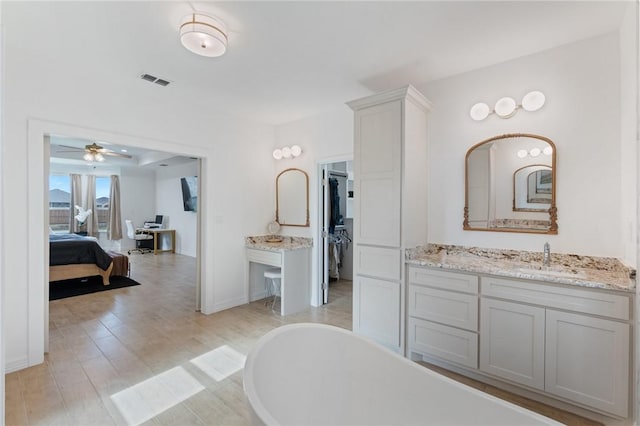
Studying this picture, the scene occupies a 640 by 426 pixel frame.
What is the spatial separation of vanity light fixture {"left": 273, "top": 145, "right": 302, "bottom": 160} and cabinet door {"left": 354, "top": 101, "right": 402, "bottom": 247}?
1.48m

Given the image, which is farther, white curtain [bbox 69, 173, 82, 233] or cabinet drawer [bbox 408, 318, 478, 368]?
white curtain [bbox 69, 173, 82, 233]

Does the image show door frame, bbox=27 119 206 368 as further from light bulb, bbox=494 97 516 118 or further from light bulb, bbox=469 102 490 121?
light bulb, bbox=494 97 516 118

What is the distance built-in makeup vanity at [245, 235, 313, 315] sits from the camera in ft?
12.7

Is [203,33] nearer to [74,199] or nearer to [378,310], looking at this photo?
[378,310]

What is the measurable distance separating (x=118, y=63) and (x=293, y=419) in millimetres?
3165

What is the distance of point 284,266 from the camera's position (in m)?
3.83

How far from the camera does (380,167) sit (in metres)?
2.83

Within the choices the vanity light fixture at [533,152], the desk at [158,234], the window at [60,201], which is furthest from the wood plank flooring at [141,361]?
the window at [60,201]

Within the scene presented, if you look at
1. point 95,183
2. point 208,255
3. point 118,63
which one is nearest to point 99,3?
point 118,63

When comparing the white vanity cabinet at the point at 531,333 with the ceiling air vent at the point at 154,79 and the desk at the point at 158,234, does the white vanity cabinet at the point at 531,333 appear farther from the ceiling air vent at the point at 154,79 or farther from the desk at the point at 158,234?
the desk at the point at 158,234

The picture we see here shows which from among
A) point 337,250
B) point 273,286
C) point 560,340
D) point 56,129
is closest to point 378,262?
point 560,340

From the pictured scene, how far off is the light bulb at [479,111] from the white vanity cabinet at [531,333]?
4.74 ft

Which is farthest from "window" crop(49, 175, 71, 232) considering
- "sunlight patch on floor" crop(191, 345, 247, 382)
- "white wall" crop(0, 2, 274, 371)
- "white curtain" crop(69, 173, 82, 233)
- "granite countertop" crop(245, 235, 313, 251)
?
"sunlight patch on floor" crop(191, 345, 247, 382)

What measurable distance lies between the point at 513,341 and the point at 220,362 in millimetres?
2364
